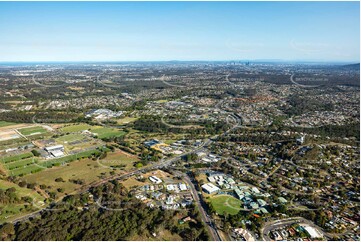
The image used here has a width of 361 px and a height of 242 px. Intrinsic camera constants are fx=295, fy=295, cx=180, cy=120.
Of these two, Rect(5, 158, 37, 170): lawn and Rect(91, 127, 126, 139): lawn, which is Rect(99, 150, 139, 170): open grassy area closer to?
Rect(5, 158, 37, 170): lawn

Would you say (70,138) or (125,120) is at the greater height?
(70,138)

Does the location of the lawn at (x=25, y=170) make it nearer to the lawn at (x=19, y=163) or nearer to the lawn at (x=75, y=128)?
the lawn at (x=19, y=163)

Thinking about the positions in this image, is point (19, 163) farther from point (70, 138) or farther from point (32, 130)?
point (32, 130)

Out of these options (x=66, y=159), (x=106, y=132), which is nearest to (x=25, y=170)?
(x=66, y=159)

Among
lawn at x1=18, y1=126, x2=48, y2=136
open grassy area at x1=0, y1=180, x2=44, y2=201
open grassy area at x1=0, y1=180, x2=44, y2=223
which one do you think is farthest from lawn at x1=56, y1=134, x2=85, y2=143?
open grassy area at x1=0, y1=180, x2=44, y2=223

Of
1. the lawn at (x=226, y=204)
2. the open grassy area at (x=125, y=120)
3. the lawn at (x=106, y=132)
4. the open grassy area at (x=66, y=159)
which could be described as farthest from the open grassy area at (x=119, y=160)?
the open grassy area at (x=125, y=120)

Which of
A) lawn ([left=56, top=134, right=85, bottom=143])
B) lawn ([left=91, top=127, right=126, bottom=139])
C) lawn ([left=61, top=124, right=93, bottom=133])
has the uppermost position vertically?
lawn ([left=56, top=134, right=85, bottom=143])
